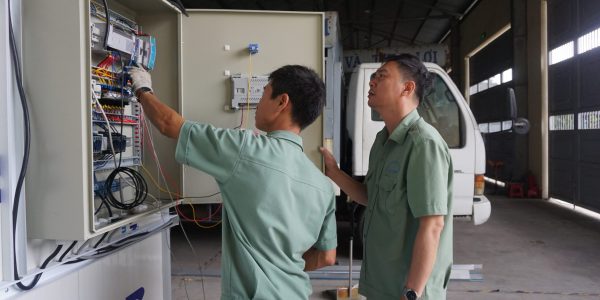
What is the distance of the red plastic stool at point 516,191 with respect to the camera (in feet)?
32.1

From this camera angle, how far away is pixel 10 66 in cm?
149

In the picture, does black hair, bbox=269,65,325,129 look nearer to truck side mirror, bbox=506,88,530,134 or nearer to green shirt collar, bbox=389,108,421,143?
green shirt collar, bbox=389,108,421,143

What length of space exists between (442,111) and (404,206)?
305cm

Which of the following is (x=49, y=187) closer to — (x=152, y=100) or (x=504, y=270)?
(x=152, y=100)

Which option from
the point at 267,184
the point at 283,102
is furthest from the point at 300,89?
the point at 267,184

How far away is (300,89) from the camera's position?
1.63 metres

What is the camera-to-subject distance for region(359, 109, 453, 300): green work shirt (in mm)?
1698

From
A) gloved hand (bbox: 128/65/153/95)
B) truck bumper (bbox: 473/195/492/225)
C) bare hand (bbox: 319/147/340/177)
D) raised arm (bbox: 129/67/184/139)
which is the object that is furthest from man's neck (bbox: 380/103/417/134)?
truck bumper (bbox: 473/195/492/225)

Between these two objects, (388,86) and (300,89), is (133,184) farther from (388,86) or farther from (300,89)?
(388,86)

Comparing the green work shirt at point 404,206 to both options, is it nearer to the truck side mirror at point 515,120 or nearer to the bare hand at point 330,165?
the bare hand at point 330,165

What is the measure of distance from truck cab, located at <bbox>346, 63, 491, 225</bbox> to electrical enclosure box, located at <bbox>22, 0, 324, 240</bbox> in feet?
5.35

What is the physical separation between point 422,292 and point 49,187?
4.80 ft

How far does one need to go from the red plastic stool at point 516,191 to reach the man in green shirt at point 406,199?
8929mm

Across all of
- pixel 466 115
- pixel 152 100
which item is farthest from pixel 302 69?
pixel 466 115
